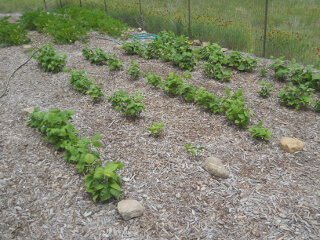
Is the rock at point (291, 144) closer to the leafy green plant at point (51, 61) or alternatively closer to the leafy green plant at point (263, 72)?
the leafy green plant at point (263, 72)

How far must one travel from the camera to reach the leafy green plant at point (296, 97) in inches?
171

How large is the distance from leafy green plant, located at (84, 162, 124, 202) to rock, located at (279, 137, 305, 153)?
2.06 metres

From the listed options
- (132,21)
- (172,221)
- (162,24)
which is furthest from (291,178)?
(132,21)

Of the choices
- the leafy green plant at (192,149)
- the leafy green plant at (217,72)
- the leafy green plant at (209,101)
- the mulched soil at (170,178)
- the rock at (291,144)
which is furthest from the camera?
the leafy green plant at (217,72)

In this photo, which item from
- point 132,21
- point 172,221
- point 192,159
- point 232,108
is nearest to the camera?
point 172,221

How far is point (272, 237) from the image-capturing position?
2.44 metres

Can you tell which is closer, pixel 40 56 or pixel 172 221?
pixel 172 221

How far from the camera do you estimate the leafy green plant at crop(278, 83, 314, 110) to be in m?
4.34

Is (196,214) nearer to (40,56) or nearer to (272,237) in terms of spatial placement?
(272,237)

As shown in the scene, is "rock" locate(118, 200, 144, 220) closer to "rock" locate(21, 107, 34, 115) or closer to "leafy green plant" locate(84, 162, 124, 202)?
"leafy green plant" locate(84, 162, 124, 202)

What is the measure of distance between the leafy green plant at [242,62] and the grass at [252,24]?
0.23 metres

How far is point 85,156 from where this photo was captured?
9.67 ft

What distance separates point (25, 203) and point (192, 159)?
1.84 m

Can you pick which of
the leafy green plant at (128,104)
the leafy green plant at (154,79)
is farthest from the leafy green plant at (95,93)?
the leafy green plant at (154,79)
